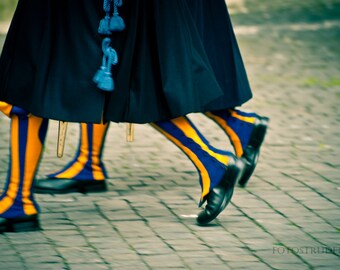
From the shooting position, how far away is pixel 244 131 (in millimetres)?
4875

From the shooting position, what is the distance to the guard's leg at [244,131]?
487 centimetres

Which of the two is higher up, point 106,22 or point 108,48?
point 106,22

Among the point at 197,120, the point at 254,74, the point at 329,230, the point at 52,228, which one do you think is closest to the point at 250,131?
the point at 329,230

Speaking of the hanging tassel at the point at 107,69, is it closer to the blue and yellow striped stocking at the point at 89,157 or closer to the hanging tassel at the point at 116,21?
the hanging tassel at the point at 116,21

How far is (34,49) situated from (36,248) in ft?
2.98

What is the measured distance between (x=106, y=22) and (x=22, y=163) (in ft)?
2.62

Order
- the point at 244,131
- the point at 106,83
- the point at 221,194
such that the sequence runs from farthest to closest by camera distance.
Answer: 1. the point at 244,131
2. the point at 221,194
3. the point at 106,83

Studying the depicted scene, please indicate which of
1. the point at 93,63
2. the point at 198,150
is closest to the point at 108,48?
the point at 93,63

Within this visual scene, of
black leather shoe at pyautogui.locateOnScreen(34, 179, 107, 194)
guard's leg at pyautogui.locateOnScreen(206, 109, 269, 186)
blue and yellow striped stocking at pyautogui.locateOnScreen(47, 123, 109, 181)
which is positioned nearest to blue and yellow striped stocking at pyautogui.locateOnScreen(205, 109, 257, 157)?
guard's leg at pyautogui.locateOnScreen(206, 109, 269, 186)

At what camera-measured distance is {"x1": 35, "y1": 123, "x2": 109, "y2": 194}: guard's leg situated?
4770mm

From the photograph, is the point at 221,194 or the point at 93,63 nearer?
the point at 93,63

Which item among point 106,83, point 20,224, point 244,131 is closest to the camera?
point 106,83

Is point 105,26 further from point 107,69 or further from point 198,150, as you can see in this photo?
point 198,150

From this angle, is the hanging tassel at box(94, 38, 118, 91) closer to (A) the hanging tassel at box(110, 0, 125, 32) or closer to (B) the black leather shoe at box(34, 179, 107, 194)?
(A) the hanging tassel at box(110, 0, 125, 32)
